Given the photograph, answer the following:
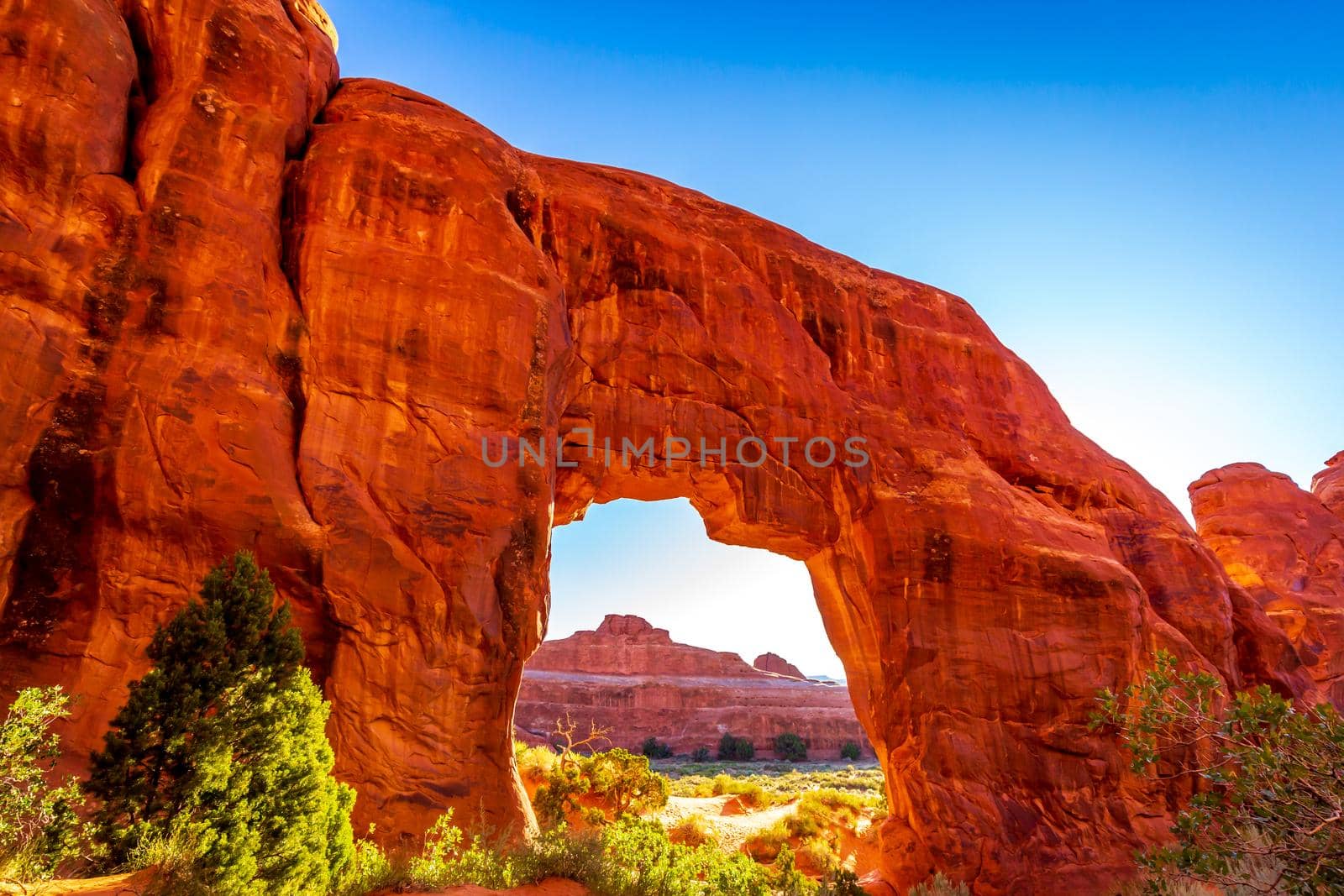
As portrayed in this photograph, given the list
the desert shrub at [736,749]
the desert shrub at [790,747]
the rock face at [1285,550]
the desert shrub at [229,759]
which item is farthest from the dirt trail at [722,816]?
the desert shrub at [790,747]

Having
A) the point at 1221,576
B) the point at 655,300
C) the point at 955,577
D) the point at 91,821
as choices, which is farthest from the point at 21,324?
the point at 1221,576

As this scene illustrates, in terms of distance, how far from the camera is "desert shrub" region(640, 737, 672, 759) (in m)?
45.4

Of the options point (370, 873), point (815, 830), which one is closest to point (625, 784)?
point (815, 830)

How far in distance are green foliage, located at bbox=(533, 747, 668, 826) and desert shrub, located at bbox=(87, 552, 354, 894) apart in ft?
36.1

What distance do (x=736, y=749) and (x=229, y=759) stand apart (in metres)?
44.3

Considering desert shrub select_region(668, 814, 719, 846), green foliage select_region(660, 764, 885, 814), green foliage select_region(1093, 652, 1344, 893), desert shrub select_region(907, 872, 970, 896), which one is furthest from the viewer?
green foliage select_region(660, 764, 885, 814)

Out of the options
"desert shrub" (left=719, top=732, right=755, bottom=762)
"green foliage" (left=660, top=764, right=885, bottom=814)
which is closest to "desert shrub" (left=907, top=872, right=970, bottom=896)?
"green foliage" (left=660, top=764, right=885, bottom=814)

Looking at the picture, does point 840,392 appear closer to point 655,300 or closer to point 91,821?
point 655,300

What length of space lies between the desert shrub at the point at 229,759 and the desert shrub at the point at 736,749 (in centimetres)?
4266

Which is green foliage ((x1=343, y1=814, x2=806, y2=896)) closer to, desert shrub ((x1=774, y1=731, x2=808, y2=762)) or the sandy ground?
the sandy ground

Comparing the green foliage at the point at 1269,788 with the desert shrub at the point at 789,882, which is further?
the desert shrub at the point at 789,882

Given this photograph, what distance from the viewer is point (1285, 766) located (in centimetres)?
630

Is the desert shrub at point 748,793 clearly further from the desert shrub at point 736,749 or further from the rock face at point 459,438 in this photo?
the desert shrub at point 736,749

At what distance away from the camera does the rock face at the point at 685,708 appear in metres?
48.1
